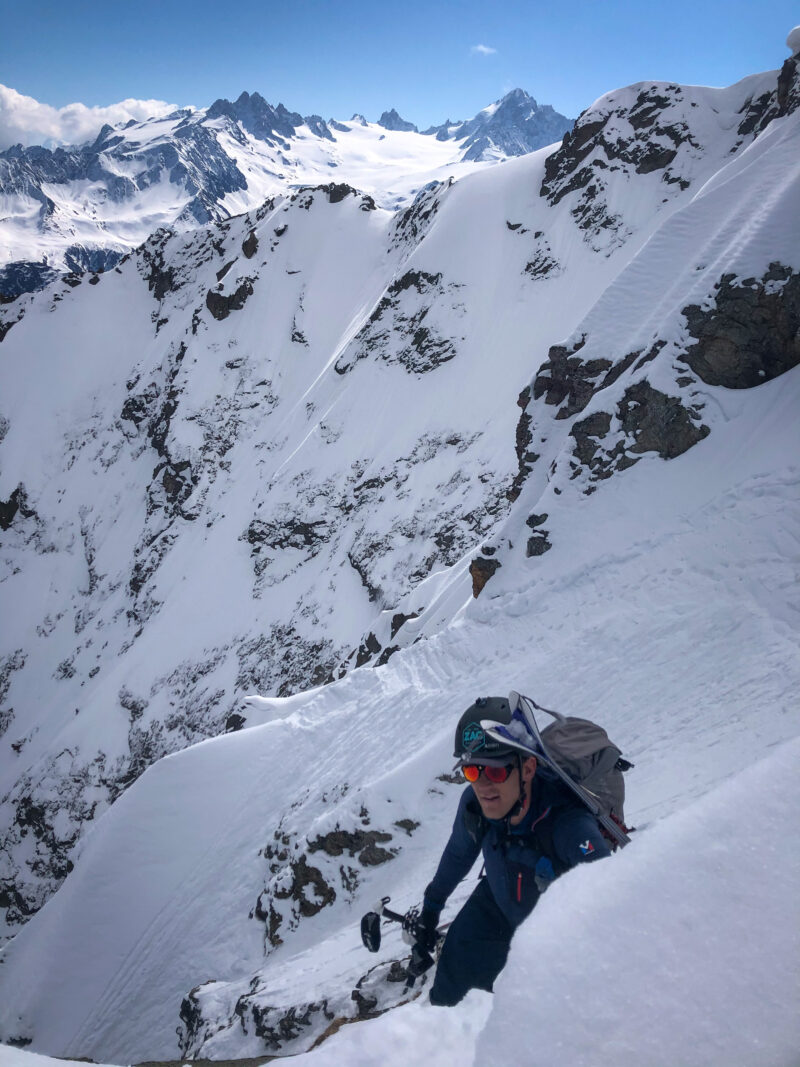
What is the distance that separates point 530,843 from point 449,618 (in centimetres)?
1048

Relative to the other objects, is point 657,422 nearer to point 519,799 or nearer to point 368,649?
point 519,799

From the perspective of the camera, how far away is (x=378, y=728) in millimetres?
11047

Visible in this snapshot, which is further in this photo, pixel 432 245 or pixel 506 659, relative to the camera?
pixel 432 245

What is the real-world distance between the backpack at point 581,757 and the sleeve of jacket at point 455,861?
1.74ft

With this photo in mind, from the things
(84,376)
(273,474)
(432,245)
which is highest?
(84,376)

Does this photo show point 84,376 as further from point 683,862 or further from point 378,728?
point 683,862

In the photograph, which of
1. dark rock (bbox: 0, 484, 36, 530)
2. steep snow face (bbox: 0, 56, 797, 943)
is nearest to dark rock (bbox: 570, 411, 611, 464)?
steep snow face (bbox: 0, 56, 797, 943)

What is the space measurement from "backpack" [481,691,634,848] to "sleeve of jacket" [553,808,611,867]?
0.09 meters

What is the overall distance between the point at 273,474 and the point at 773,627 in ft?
123

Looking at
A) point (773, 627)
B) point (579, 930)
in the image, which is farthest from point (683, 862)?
point (773, 627)

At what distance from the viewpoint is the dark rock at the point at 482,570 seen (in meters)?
12.0

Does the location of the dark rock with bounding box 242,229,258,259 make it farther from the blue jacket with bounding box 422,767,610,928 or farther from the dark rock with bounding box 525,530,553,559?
the blue jacket with bounding box 422,767,610,928

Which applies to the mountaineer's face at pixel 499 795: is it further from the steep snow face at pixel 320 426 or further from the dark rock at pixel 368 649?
the dark rock at pixel 368 649

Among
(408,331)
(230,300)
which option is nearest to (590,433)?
(408,331)
